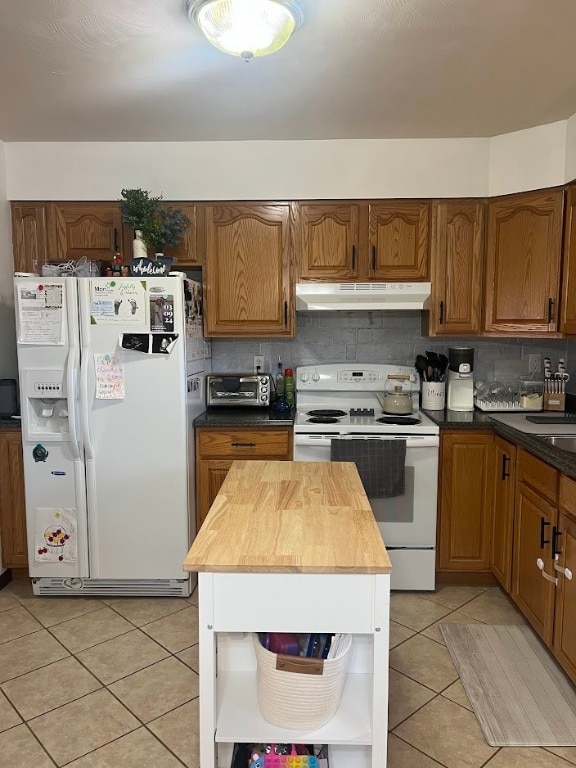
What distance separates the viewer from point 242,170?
3100 millimetres

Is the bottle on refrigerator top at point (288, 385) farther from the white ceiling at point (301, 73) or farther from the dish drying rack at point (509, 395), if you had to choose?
the white ceiling at point (301, 73)

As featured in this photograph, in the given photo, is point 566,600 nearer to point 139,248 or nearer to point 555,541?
point 555,541

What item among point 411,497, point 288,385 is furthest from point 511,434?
point 288,385

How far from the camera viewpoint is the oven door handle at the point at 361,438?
284 cm

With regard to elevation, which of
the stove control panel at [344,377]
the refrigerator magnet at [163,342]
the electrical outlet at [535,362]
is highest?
the refrigerator magnet at [163,342]

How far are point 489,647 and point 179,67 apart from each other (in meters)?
2.82

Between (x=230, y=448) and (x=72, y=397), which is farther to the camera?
(x=230, y=448)

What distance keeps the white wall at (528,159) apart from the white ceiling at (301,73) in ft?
0.24

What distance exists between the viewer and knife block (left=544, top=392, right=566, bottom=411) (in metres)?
3.12

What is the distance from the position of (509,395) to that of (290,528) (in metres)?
2.20

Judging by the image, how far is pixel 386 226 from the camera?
123 inches

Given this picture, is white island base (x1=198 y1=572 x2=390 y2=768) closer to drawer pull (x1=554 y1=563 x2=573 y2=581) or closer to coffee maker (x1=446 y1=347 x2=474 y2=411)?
drawer pull (x1=554 y1=563 x2=573 y2=581)

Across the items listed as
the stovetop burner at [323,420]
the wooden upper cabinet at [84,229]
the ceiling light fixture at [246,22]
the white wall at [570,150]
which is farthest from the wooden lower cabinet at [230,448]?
the white wall at [570,150]

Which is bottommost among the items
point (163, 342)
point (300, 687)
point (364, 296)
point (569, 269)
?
point (300, 687)
